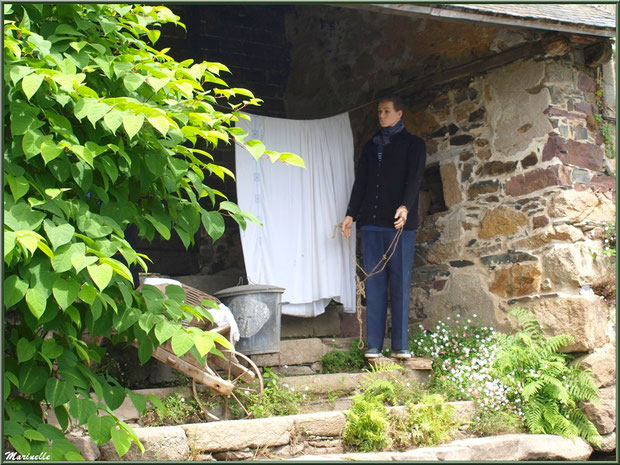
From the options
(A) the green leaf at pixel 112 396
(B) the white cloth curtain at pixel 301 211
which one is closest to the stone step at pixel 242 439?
(A) the green leaf at pixel 112 396

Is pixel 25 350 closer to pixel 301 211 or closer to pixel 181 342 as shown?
pixel 181 342

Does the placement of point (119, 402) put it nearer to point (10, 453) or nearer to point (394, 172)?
point (10, 453)

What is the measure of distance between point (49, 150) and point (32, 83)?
243 millimetres

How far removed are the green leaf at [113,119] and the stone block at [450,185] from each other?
3962mm

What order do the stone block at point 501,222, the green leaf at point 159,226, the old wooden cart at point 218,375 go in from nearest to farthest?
the green leaf at point 159,226 < the old wooden cart at point 218,375 < the stone block at point 501,222

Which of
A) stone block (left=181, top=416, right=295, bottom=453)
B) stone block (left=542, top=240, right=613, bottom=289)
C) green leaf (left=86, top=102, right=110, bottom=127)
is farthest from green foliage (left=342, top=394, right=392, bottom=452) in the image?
green leaf (left=86, top=102, right=110, bottom=127)

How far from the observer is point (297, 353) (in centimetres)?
563

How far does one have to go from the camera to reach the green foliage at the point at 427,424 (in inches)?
178

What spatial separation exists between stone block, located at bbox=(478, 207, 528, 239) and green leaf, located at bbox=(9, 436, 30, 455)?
13.3 feet

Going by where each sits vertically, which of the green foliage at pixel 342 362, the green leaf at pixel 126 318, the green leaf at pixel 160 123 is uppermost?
the green leaf at pixel 160 123

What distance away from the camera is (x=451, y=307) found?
243 inches

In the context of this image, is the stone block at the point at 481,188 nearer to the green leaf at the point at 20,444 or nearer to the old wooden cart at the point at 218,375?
the old wooden cart at the point at 218,375

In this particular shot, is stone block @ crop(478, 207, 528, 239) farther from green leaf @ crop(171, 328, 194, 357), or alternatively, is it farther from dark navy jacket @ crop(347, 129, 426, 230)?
green leaf @ crop(171, 328, 194, 357)

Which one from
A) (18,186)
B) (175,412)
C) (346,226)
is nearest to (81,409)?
(18,186)
